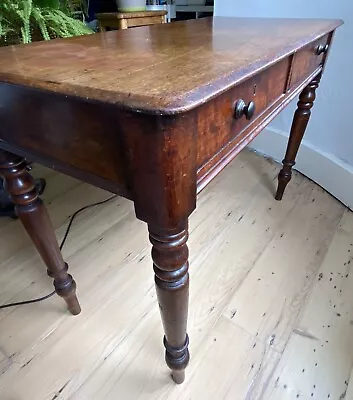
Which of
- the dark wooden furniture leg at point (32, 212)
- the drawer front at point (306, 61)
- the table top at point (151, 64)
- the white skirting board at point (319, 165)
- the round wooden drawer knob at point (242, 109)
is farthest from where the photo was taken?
the white skirting board at point (319, 165)

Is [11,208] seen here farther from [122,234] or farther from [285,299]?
[285,299]

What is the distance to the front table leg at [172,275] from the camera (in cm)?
42

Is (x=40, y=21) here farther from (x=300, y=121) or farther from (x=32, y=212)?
(x=300, y=121)

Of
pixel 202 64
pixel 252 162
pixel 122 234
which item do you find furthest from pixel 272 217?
pixel 202 64

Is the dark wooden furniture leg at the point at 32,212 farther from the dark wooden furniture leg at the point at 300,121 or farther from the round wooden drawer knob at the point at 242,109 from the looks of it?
the dark wooden furniture leg at the point at 300,121

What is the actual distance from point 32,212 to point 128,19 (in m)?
1.26

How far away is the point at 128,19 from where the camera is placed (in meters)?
1.51

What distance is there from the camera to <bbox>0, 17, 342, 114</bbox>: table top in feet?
1.07

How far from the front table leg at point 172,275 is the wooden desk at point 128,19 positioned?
1.40 meters

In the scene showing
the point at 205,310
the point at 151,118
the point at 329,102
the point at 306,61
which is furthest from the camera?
the point at 329,102

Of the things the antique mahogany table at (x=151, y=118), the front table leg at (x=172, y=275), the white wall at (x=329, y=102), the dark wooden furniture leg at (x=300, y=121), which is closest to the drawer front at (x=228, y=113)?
the antique mahogany table at (x=151, y=118)

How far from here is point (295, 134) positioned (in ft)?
3.66

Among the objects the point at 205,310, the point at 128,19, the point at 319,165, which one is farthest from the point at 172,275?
the point at 128,19

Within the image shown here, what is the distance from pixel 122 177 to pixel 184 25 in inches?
29.6
